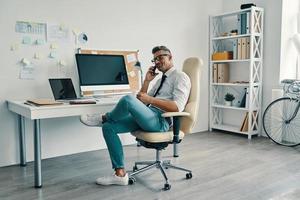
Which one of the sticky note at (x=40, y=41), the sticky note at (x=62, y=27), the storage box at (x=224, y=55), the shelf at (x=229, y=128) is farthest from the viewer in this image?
the storage box at (x=224, y=55)

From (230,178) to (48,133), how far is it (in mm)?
1918

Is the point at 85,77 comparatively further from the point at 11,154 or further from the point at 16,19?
the point at 11,154

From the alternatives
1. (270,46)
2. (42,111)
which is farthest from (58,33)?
(270,46)

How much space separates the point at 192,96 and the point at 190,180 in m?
0.73

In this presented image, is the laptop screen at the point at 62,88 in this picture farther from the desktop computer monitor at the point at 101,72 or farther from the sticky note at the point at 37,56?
the sticky note at the point at 37,56

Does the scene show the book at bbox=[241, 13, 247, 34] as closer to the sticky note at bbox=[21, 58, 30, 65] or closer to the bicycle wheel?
the bicycle wheel

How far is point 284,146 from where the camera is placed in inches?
149

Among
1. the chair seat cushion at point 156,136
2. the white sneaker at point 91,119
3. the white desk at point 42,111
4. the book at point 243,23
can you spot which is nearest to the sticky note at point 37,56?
the white desk at point 42,111

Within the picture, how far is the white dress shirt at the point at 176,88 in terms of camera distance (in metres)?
2.53

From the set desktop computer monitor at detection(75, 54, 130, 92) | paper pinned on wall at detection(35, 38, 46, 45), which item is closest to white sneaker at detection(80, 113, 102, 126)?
desktop computer monitor at detection(75, 54, 130, 92)

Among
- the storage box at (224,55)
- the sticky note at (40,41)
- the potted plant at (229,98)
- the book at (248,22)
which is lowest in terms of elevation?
the potted plant at (229,98)

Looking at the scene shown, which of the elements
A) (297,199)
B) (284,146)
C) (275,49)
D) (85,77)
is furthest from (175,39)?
(297,199)

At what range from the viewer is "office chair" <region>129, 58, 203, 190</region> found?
8.05 feet

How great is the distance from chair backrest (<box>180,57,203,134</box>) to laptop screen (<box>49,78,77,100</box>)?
3.81 feet
